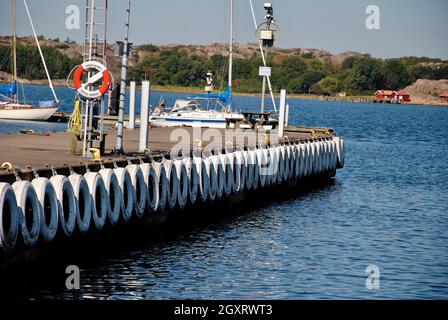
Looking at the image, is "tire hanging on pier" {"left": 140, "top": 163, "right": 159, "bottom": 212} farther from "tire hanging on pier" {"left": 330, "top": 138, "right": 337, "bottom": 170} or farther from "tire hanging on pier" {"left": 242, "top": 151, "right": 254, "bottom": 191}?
"tire hanging on pier" {"left": 330, "top": 138, "right": 337, "bottom": 170}

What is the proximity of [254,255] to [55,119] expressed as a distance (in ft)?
188

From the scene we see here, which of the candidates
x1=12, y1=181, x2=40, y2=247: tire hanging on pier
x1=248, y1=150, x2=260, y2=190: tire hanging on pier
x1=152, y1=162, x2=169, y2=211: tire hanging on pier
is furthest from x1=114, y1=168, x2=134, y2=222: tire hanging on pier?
x1=248, y1=150, x2=260, y2=190: tire hanging on pier

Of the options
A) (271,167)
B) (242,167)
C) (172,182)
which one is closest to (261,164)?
(271,167)

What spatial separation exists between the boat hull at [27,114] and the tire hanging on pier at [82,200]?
57.1 meters

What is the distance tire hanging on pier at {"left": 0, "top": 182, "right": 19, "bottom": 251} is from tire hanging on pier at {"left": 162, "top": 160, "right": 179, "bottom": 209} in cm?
1013

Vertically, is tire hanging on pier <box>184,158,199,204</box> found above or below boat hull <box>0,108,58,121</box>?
above

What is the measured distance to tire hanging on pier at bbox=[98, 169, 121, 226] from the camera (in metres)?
29.2

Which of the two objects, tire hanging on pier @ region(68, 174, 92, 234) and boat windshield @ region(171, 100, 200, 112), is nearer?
tire hanging on pier @ region(68, 174, 92, 234)

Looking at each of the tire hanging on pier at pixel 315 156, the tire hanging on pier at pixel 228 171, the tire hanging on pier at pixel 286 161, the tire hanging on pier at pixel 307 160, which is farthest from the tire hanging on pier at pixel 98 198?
the tire hanging on pier at pixel 315 156

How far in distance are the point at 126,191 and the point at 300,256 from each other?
541 centimetres

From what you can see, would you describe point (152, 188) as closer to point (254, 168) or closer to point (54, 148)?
point (54, 148)

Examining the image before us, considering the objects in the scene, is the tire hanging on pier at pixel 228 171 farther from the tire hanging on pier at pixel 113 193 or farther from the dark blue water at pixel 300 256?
the tire hanging on pier at pixel 113 193

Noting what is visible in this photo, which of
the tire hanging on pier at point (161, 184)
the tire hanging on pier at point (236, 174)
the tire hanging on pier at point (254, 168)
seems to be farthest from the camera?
the tire hanging on pier at point (254, 168)

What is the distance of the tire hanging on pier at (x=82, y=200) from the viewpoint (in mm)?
27203
